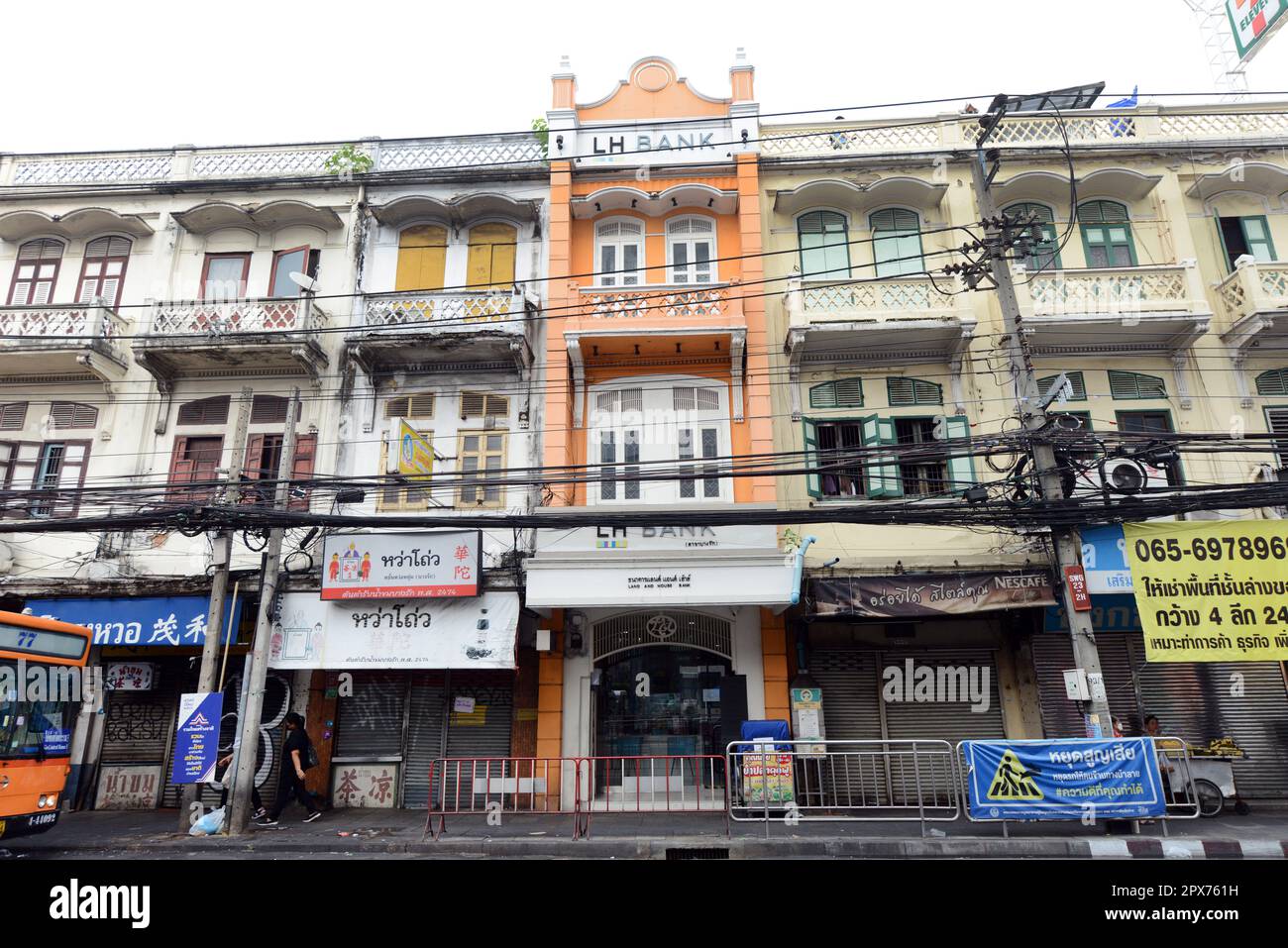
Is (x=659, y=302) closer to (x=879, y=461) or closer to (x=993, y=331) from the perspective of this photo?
(x=879, y=461)

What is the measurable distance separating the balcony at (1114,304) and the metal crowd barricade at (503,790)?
12.3 metres

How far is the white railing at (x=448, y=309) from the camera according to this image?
15648 millimetres

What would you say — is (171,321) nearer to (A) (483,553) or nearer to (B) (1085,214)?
(A) (483,553)

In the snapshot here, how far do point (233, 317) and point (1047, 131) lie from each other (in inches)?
713

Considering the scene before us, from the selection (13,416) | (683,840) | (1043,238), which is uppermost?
(1043,238)

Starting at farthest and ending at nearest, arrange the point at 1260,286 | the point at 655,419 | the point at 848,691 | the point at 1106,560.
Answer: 1. the point at 655,419
2. the point at 1260,286
3. the point at 848,691
4. the point at 1106,560

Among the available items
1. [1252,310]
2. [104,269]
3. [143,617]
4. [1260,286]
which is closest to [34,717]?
[143,617]

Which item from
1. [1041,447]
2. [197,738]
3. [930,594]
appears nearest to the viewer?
[1041,447]

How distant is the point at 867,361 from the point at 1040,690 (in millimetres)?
7155

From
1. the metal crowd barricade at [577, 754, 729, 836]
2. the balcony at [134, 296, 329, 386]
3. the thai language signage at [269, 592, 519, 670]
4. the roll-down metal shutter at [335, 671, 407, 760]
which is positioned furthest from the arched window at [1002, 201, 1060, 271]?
the roll-down metal shutter at [335, 671, 407, 760]

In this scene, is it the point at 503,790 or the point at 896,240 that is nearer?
the point at 503,790

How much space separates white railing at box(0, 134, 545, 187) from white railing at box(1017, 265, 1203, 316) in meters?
11.2

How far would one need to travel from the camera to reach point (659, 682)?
15.1 meters

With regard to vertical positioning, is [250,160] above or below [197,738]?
above
